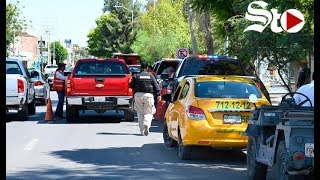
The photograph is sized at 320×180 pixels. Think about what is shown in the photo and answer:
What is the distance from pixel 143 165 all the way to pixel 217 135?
54.5 inches

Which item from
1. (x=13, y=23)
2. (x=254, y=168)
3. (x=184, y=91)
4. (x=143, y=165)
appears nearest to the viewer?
(x=254, y=168)

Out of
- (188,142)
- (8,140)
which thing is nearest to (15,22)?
(8,140)

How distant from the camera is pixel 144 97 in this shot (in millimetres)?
17953

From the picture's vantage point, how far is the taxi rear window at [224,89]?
1334cm

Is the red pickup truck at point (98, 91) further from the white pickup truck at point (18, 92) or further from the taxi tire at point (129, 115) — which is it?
the white pickup truck at point (18, 92)

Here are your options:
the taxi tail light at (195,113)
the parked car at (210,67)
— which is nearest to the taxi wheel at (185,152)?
the taxi tail light at (195,113)

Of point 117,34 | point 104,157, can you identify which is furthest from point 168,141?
point 117,34

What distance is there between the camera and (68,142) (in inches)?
645

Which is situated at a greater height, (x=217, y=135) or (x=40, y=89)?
(x=217, y=135)

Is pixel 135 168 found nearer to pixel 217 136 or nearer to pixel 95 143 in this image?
pixel 217 136

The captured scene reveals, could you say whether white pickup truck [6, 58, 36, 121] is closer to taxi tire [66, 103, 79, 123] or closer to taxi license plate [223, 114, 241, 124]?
taxi tire [66, 103, 79, 123]

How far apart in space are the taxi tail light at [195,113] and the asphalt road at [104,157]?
31.9 inches

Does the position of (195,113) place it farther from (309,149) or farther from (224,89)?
(309,149)
